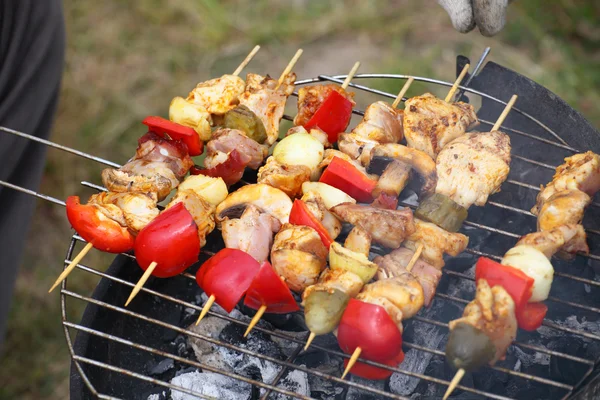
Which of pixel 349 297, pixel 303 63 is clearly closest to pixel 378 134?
pixel 349 297

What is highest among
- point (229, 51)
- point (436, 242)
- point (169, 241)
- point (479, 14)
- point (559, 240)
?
point (479, 14)

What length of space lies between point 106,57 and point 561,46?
490 cm

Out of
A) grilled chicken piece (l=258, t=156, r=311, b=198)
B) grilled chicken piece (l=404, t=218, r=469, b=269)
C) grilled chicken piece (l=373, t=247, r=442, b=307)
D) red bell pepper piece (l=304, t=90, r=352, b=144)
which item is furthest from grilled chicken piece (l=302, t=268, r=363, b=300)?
red bell pepper piece (l=304, t=90, r=352, b=144)

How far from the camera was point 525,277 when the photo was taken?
2.49 m

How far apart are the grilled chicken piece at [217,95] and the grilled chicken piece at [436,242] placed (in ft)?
4.33

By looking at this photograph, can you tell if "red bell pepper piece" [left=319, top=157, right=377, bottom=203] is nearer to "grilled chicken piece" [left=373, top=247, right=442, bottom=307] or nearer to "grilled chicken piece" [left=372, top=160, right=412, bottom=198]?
"grilled chicken piece" [left=372, top=160, right=412, bottom=198]

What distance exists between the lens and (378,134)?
10.6ft

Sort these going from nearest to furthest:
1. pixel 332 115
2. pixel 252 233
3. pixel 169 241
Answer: pixel 169 241, pixel 252 233, pixel 332 115

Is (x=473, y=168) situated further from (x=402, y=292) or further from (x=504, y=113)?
(x=402, y=292)

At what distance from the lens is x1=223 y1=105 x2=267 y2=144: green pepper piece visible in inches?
→ 130

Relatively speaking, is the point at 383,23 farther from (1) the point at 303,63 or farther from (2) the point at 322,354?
(2) the point at 322,354

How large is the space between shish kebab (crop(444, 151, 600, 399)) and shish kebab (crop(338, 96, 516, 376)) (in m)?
0.22

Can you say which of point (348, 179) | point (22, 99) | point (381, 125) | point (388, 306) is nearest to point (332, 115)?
point (381, 125)

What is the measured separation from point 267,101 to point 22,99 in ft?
5.94
